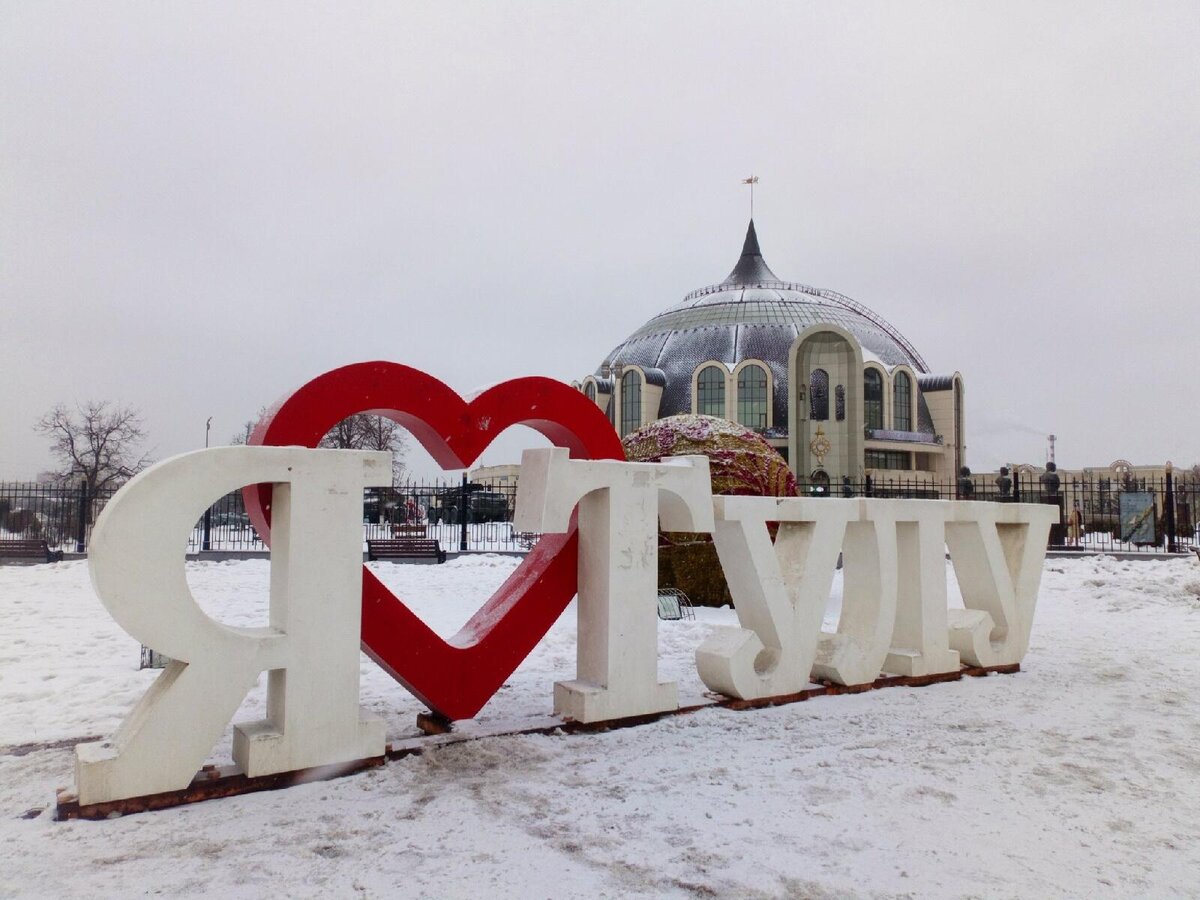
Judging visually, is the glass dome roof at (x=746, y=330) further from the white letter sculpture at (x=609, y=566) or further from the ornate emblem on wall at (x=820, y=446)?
the white letter sculpture at (x=609, y=566)

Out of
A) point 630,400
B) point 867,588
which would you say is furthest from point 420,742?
point 630,400

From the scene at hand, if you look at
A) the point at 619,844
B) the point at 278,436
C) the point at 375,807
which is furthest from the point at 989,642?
the point at 278,436

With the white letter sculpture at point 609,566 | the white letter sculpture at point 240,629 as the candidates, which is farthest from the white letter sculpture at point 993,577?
the white letter sculpture at point 240,629

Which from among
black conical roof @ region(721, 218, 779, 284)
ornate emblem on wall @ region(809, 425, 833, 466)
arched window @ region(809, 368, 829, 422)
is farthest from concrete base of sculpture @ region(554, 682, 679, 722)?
black conical roof @ region(721, 218, 779, 284)

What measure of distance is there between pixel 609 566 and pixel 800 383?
115ft

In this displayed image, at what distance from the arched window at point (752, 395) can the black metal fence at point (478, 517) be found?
45.3 ft

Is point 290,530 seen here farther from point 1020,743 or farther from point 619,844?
point 1020,743

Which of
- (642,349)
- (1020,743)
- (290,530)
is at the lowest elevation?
(1020,743)

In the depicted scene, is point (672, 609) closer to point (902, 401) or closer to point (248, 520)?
point (248, 520)

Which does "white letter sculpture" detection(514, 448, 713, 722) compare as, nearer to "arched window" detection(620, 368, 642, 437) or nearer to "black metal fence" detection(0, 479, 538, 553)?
"black metal fence" detection(0, 479, 538, 553)

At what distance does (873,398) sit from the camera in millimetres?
42000

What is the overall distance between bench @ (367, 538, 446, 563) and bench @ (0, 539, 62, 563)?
7.64 metres

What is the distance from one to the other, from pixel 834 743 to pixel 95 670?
19.6ft

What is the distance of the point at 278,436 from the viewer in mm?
4562
